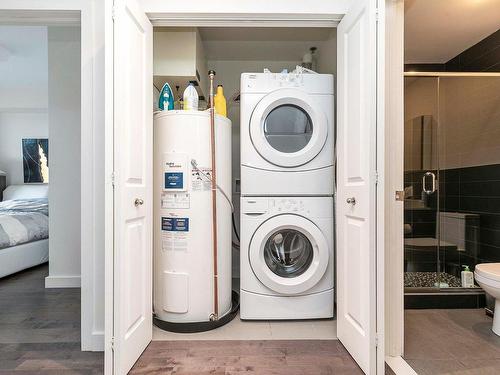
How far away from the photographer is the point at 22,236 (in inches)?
135

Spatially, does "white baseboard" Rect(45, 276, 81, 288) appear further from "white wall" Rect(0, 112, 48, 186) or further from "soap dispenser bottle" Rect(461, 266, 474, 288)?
"soap dispenser bottle" Rect(461, 266, 474, 288)

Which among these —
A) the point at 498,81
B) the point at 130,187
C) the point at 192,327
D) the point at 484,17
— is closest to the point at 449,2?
the point at 484,17

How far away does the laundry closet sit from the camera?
61.2 inches

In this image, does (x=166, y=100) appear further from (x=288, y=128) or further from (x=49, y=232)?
(x=49, y=232)

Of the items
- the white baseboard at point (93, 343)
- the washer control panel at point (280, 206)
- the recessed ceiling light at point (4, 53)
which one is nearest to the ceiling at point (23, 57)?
the recessed ceiling light at point (4, 53)

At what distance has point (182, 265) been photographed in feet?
6.72

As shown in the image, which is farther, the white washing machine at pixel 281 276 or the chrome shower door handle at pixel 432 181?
the chrome shower door handle at pixel 432 181

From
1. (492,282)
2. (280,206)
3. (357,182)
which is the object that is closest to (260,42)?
(280,206)

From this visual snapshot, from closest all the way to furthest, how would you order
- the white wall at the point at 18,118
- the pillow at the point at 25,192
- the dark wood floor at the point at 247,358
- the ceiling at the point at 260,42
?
the dark wood floor at the point at 247,358
the ceiling at the point at 260,42
the pillow at the point at 25,192
the white wall at the point at 18,118

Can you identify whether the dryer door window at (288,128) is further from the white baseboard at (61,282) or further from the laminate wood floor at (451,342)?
the white baseboard at (61,282)

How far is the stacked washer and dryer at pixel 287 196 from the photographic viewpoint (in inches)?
85.4

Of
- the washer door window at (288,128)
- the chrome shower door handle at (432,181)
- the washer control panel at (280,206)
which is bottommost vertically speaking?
the washer control panel at (280,206)

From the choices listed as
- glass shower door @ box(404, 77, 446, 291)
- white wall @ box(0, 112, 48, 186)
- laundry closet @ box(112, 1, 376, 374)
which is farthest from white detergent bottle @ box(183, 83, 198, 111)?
white wall @ box(0, 112, 48, 186)

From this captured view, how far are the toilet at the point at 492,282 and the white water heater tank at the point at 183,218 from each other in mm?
1742
